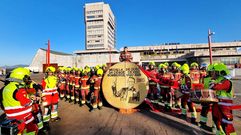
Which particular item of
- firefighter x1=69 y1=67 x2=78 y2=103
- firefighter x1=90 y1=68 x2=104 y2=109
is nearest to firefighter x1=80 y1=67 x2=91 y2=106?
firefighter x1=90 y1=68 x2=104 y2=109

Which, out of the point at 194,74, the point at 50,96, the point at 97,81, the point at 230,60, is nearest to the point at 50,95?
the point at 50,96

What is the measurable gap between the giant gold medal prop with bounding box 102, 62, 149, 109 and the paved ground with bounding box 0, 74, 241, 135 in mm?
493

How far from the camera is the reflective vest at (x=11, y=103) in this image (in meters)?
3.23

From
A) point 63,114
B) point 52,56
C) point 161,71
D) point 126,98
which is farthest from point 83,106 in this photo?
A: point 52,56

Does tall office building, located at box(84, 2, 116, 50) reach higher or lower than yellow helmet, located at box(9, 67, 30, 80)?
higher

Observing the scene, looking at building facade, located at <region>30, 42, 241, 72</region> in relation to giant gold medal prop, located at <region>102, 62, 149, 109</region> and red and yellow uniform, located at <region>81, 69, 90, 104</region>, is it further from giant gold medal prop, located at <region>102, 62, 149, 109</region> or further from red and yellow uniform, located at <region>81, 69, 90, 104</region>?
giant gold medal prop, located at <region>102, 62, 149, 109</region>

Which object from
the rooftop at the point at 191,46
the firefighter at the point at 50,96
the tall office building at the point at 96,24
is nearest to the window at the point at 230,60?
the rooftop at the point at 191,46

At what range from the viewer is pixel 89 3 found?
115625 millimetres

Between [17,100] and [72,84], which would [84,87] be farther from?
[17,100]

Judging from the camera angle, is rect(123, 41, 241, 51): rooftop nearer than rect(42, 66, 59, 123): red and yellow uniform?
No

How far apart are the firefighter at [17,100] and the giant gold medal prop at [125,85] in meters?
3.40

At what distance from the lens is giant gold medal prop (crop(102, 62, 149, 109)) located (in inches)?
251

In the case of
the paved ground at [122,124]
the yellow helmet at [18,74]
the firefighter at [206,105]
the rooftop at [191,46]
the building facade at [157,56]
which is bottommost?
the paved ground at [122,124]

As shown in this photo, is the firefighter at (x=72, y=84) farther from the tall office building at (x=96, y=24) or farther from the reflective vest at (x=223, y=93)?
the tall office building at (x=96, y=24)
